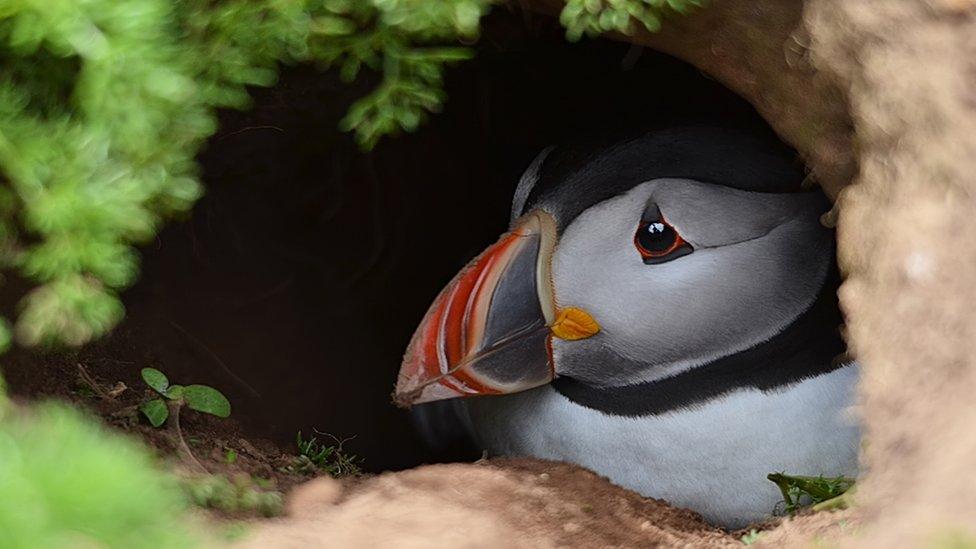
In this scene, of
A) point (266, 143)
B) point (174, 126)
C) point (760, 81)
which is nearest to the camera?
point (174, 126)

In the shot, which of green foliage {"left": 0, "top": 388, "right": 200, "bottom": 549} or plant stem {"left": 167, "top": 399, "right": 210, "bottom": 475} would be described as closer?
green foliage {"left": 0, "top": 388, "right": 200, "bottom": 549}

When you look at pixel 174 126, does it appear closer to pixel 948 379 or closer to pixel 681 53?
pixel 948 379

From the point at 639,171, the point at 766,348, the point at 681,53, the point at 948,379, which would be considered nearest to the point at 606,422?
the point at 766,348

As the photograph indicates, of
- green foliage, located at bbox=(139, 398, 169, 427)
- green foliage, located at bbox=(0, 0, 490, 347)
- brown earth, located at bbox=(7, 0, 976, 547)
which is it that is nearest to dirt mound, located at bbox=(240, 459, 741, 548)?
brown earth, located at bbox=(7, 0, 976, 547)

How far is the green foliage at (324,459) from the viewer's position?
8.08 ft

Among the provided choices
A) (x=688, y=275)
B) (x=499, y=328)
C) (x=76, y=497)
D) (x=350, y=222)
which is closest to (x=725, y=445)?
(x=688, y=275)

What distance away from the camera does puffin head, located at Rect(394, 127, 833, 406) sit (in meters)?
2.63

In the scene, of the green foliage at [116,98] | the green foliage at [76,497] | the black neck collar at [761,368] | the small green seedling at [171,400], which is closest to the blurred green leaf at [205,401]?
the small green seedling at [171,400]

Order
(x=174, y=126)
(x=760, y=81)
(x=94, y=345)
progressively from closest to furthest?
(x=174, y=126), (x=760, y=81), (x=94, y=345)

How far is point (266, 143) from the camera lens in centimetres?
332

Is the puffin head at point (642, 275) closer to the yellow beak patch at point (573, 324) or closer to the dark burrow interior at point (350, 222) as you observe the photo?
the yellow beak patch at point (573, 324)

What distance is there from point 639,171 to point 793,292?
0.51 meters

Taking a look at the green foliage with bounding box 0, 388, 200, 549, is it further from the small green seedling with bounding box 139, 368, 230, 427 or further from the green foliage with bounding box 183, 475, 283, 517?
the small green seedling with bounding box 139, 368, 230, 427

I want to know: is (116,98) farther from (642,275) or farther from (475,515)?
(642,275)
